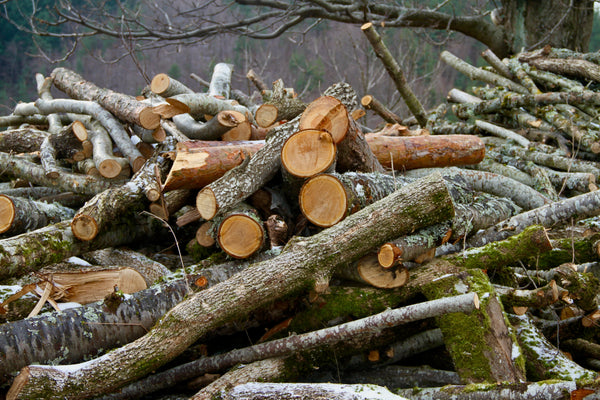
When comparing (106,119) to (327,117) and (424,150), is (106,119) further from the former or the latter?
(424,150)

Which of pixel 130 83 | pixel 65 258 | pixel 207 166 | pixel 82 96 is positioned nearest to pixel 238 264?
pixel 207 166

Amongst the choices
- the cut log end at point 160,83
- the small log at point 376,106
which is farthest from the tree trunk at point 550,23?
the cut log end at point 160,83

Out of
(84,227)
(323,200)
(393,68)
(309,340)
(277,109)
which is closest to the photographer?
(309,340)

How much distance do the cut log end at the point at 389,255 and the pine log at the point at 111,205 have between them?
6.63 ft

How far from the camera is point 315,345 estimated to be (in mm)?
2719

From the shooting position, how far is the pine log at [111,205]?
3.75 meters

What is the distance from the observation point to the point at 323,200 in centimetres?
343

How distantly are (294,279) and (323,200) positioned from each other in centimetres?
69

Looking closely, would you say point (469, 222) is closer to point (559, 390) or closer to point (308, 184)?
point (308, 184)

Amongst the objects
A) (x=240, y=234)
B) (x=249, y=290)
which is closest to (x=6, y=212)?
(x=240, y=234)

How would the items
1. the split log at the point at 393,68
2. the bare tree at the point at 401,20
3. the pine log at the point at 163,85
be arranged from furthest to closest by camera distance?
the bare tree at the point at 401,20
the split log at the point at 393,68
the pine log at the point at 163,85

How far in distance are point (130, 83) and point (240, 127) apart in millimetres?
18972

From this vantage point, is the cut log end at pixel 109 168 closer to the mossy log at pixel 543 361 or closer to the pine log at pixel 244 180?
the pine log at pixel 244 180

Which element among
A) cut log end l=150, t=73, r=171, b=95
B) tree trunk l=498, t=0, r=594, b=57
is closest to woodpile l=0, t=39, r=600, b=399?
cut log end l=150, t=73, r=171, b=95
